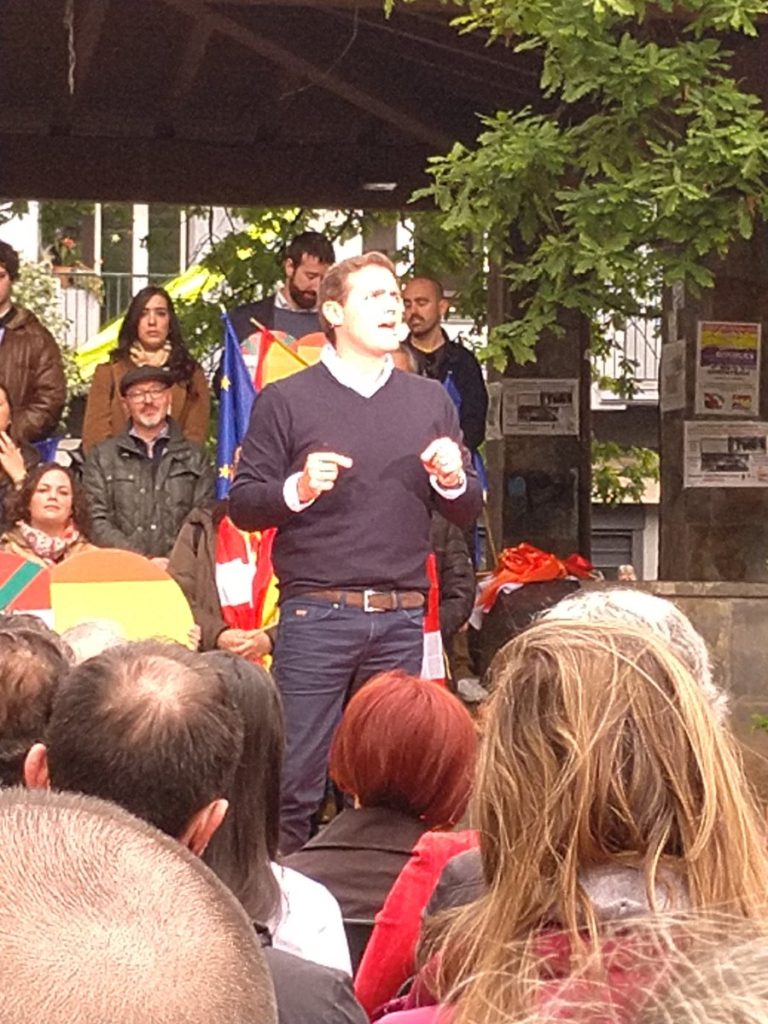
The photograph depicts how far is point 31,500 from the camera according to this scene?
26.6ft

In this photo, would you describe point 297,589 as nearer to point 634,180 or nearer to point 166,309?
point 634,180

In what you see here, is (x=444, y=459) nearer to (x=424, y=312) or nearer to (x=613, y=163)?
(x=613, y=163)

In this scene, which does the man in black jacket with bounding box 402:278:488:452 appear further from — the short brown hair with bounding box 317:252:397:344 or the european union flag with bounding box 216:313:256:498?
the short brown hair with bounding box 317:252:397:344

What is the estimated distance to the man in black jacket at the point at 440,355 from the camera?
9.46 m

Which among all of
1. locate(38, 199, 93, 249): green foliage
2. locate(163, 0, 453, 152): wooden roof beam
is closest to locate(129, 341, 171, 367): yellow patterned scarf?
locate(163, 0, 453, 152): wooden roof beam

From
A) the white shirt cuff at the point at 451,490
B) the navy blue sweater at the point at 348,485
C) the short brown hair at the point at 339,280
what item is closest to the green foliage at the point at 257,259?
the short brown hair at the point at 339,280

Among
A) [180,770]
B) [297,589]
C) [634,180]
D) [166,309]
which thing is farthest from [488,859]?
[166,309]

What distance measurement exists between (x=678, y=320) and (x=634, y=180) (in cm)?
258

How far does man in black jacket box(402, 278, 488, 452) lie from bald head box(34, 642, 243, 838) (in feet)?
20.9

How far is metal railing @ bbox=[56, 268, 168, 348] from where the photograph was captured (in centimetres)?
2708

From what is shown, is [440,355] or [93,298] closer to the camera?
[440,355]

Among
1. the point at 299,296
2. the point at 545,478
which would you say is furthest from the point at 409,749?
the point at 545,478

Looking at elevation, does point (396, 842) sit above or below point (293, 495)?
below

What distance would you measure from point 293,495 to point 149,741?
3065 mm
